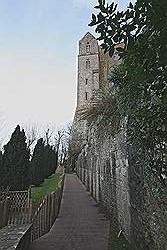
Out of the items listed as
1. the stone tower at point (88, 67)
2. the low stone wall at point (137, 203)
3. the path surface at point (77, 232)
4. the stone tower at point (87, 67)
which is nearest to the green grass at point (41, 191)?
the path surface at point (77, 232)

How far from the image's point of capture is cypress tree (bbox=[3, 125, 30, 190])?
46.6 ft

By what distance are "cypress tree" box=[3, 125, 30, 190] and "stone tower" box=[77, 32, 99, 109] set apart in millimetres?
36548

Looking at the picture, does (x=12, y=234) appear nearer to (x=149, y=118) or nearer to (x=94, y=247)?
(x=94, y=247)

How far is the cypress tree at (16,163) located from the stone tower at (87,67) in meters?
36.5

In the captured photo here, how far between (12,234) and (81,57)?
167 feet

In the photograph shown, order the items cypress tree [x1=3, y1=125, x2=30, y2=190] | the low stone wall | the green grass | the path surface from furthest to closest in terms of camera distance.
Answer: the green grass → cypress tree [x1=3, y1=125, x2=30, y2=190] → the path surface → the low stone wall

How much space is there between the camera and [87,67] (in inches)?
2157

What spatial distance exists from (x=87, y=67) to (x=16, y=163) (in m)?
41.8

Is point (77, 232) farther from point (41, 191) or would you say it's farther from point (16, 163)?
point (41, 191)

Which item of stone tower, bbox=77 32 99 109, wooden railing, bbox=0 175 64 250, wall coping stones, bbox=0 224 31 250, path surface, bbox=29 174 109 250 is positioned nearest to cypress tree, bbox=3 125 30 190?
path surface, bbox=29 174 109 250

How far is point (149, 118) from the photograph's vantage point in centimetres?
245

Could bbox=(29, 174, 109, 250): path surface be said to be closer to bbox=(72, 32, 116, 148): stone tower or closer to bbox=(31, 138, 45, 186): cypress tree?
bbox=(31, 138, 45, 186): cypress tree

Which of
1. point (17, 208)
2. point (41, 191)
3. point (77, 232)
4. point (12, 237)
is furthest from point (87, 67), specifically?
point (12, 237)

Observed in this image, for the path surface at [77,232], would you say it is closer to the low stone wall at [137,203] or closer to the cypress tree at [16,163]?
the low stone wall at [137,203]
